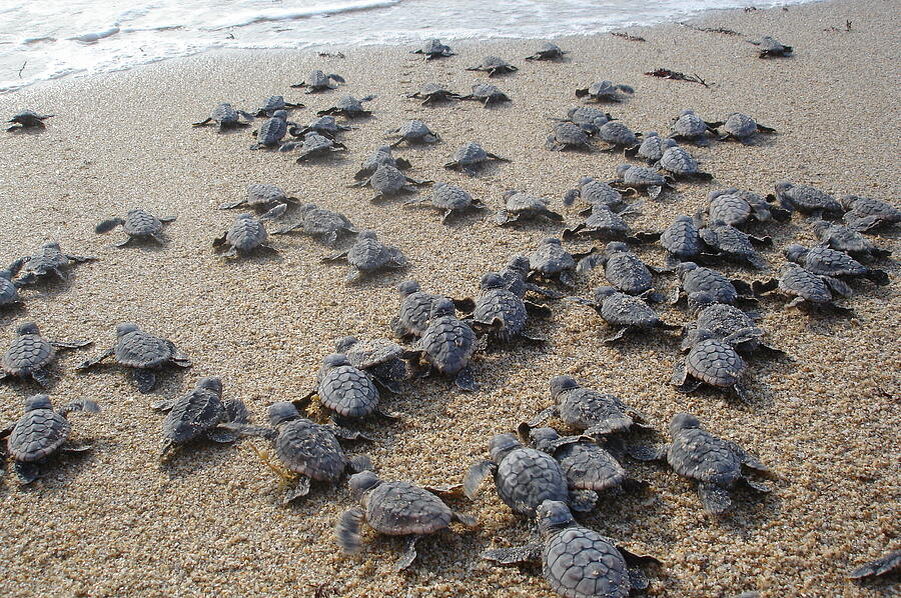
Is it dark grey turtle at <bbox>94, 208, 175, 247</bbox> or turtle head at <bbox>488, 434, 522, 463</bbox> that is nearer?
turtle head at <bbox>488, 434, 522, 463</bbox>

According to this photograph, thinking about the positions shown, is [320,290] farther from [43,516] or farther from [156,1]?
[156,1]

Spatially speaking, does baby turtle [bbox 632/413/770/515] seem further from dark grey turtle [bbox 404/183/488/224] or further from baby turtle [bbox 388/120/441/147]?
baby turtle [bbox 388/120/441/147]

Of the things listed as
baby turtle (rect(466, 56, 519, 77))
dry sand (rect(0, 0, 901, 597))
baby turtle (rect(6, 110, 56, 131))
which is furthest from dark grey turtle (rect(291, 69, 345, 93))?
baby turtle (rect(6, 110, 56, 131))

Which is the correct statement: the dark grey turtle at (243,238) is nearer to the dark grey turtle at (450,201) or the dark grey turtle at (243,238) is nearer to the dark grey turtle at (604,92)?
the dark grey turtle at (450,201)

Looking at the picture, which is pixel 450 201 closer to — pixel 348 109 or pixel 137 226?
pixel 137 226

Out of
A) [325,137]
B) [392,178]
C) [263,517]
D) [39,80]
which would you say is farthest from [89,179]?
[263,517]

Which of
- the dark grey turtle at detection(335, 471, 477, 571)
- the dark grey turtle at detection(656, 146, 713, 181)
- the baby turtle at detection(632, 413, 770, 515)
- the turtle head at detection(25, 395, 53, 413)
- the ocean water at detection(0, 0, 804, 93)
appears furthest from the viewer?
the ocean water at detection(0, 0, 804, 93)

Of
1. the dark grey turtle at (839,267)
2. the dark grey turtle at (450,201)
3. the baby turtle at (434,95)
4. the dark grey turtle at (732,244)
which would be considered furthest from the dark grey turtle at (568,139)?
the dark grey turtle at (839,267)

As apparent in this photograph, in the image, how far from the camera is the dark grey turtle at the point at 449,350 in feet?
10.6

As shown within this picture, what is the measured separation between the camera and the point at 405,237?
4691mm

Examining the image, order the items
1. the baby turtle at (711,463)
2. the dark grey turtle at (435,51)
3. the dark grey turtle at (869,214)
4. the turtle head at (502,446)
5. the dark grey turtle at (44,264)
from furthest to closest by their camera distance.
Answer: the dark grey turtle at (435,51) → the dark grey turtle at (869,214) → the dark grey turtle at (44,264) → the turtle head at (502,446) → the baby turtle at (711,463)

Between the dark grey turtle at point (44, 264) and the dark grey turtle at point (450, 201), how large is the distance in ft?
7.64

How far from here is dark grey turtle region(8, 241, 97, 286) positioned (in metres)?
4.21

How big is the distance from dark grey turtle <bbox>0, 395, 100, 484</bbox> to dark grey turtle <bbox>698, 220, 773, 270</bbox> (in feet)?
11.9
